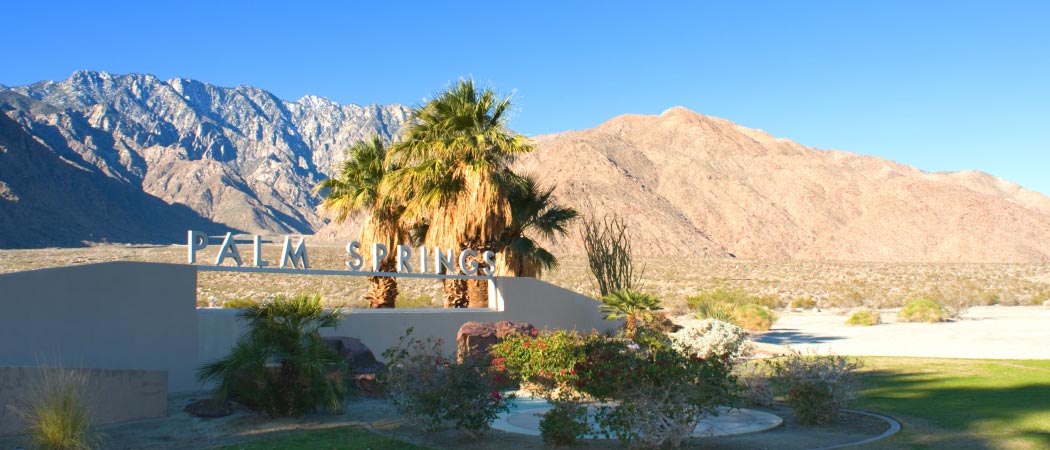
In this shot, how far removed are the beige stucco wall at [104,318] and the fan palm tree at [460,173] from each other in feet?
24.5

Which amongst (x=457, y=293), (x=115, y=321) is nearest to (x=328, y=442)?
(x=115, y=321)

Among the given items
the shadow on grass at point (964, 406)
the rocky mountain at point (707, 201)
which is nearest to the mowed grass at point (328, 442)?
the shadow on grass at point (964, 406)

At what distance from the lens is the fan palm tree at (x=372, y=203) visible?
22.1m

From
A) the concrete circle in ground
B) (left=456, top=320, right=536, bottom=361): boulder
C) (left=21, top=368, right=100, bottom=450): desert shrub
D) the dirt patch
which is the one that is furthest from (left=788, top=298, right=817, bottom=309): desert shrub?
(left=21, top=368, right=100, bottom=450): desert shrub

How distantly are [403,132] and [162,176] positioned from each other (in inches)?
6791

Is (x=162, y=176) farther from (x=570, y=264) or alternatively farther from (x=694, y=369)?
(x=694, y=369)

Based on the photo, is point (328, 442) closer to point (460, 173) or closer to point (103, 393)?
point (103, 393)

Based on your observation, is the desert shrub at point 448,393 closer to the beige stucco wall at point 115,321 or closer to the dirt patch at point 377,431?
the dirt patch at point 377,431

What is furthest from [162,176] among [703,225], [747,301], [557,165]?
[747,301]

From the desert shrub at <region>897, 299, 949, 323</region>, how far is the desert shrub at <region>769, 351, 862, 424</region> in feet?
85.4

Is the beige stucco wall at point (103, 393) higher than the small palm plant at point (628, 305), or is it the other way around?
the small palm plant at point (628, 305)

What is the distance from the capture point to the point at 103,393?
11.3 meters

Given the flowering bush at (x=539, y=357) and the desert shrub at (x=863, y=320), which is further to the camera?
the desert shrub at (x=863, y=320)

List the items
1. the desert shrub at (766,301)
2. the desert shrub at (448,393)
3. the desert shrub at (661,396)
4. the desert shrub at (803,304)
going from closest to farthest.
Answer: the desert shrub at (661,396)
the desert shrub at (448,393)
the desert shrub at (766,301)
the desert shrub at (803,304)
